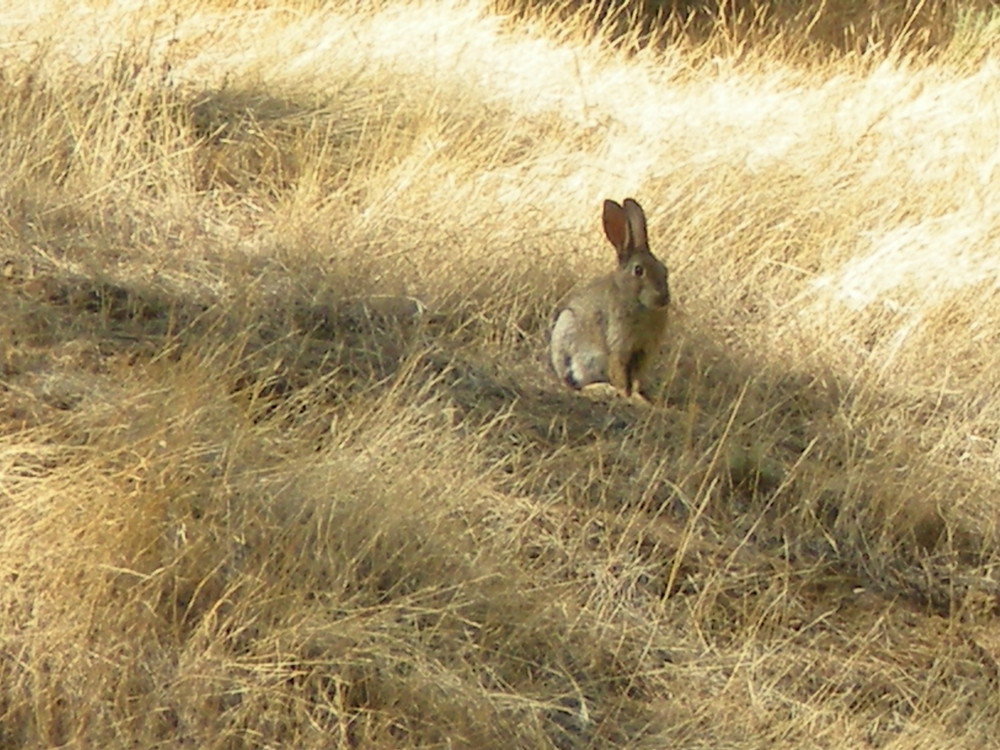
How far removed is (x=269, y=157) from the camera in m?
6.34

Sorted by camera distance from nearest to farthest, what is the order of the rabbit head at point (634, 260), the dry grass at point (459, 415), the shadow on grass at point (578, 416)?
the dry grass at point (459, 415), the shadow on grass at point (578, 416), the rabbit head at point (634, 260)

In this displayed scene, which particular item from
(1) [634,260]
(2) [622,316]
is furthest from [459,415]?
(1) [634,260]

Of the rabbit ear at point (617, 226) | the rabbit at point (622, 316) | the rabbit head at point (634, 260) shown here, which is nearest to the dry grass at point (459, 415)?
the rabbit at point (622, 316)

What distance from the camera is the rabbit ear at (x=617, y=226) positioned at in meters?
4.91

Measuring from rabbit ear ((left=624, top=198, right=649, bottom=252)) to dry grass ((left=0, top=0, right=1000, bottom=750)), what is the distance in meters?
0.45

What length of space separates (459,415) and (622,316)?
24.2 inches

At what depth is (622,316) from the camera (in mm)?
4898

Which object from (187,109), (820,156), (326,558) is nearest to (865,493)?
(326,558)

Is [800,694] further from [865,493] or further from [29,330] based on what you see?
[29,330]

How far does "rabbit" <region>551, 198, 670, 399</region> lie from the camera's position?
16.0 ft

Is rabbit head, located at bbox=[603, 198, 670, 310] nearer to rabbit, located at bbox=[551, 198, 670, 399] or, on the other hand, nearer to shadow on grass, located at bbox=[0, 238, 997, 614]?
rabbit, located at bbox=[551, 198, 670, 399]

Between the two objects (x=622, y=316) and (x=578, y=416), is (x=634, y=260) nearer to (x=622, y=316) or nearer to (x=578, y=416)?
(x=622, y=316)

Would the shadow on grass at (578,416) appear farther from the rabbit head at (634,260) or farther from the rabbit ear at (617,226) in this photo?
the rabbit ear at (617,226)

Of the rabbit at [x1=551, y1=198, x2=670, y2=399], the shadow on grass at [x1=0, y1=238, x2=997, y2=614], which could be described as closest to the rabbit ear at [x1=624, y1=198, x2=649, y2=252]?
the rabbit at [x1=551, y1=198, x2=670, y2=399]
